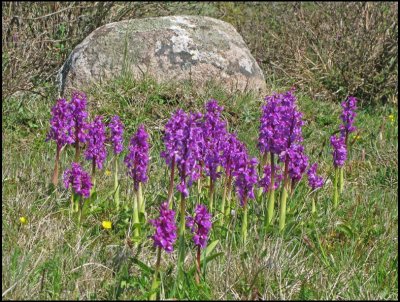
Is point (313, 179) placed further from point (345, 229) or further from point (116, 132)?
point (116, 132)

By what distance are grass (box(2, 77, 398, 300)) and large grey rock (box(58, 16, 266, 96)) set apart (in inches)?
48.8

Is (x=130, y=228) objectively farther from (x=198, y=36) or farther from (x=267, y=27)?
(x=267, y=27)

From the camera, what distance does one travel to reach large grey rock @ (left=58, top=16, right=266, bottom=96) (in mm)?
6480

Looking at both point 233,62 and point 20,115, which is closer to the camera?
point 20,115

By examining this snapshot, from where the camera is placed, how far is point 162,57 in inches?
257

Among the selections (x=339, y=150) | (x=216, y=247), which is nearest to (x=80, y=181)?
(x=216, y=247)

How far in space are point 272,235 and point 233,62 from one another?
10.7 feet

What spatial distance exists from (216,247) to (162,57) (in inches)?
133

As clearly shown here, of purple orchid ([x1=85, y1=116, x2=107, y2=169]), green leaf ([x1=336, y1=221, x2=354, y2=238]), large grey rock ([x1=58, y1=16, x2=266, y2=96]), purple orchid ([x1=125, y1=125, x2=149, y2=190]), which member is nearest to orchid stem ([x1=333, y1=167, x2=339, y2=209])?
green leaf ([x1=336, y1=221, x2=354, y2=238])

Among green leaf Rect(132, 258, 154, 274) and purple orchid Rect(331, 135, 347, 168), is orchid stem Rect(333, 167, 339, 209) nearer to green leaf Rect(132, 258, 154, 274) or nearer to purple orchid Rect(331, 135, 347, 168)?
purple orchid Rect(331, 135, 347, 168)

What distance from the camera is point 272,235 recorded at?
3.70 meters

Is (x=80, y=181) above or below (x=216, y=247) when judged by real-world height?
above

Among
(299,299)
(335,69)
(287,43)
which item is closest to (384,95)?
(335,69)

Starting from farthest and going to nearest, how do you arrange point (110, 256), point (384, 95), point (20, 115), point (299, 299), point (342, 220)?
point (384, 95)
point (20, 115)
point (342, 220)
point (110, 256)
point (299, 299)
